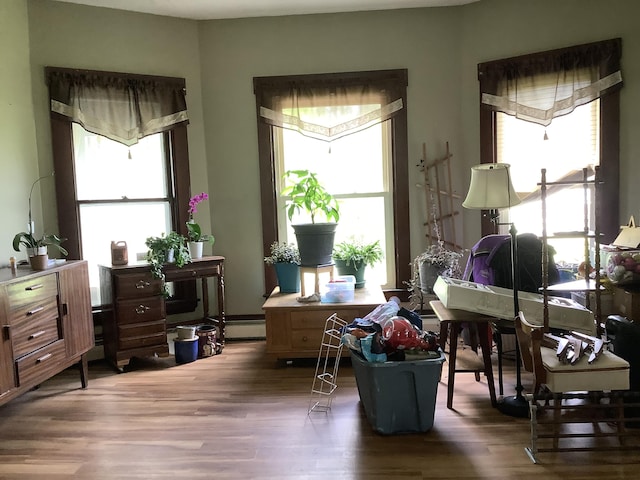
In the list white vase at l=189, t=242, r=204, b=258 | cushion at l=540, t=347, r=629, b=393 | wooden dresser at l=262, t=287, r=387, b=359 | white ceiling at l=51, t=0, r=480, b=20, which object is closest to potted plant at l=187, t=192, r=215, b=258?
white vase at l=189, t=242, r=204, b=258

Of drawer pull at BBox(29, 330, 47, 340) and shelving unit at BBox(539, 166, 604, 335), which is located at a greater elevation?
shelving unit at BBox(539, 166, 604, 335)

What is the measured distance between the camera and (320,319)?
3.86m

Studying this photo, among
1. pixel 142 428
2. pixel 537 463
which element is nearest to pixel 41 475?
pixel 142 428

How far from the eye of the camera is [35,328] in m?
3.24

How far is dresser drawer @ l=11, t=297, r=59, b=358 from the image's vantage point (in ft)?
10.1

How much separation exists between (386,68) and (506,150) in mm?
1172

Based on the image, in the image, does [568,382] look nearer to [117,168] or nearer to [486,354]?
[486,354]

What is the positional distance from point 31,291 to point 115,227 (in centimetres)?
122

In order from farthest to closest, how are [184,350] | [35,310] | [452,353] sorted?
1. [184,350]
2. [35,310]
3. [452,353]

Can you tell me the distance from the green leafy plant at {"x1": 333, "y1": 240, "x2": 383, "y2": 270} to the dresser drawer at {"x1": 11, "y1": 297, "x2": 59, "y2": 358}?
204 centimetres

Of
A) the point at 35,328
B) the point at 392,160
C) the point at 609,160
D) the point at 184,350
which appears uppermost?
the point at 392,160

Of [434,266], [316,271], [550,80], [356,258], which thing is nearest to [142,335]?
[316,271]

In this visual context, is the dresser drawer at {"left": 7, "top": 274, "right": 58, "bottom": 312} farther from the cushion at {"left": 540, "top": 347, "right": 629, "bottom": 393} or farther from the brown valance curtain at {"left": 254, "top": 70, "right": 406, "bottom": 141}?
the cushion at {"left": 540, "top": 347, "right": 629, "bottom": 393}

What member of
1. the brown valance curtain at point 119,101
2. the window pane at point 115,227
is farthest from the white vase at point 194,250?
the brown valance curtain at point 119,101
